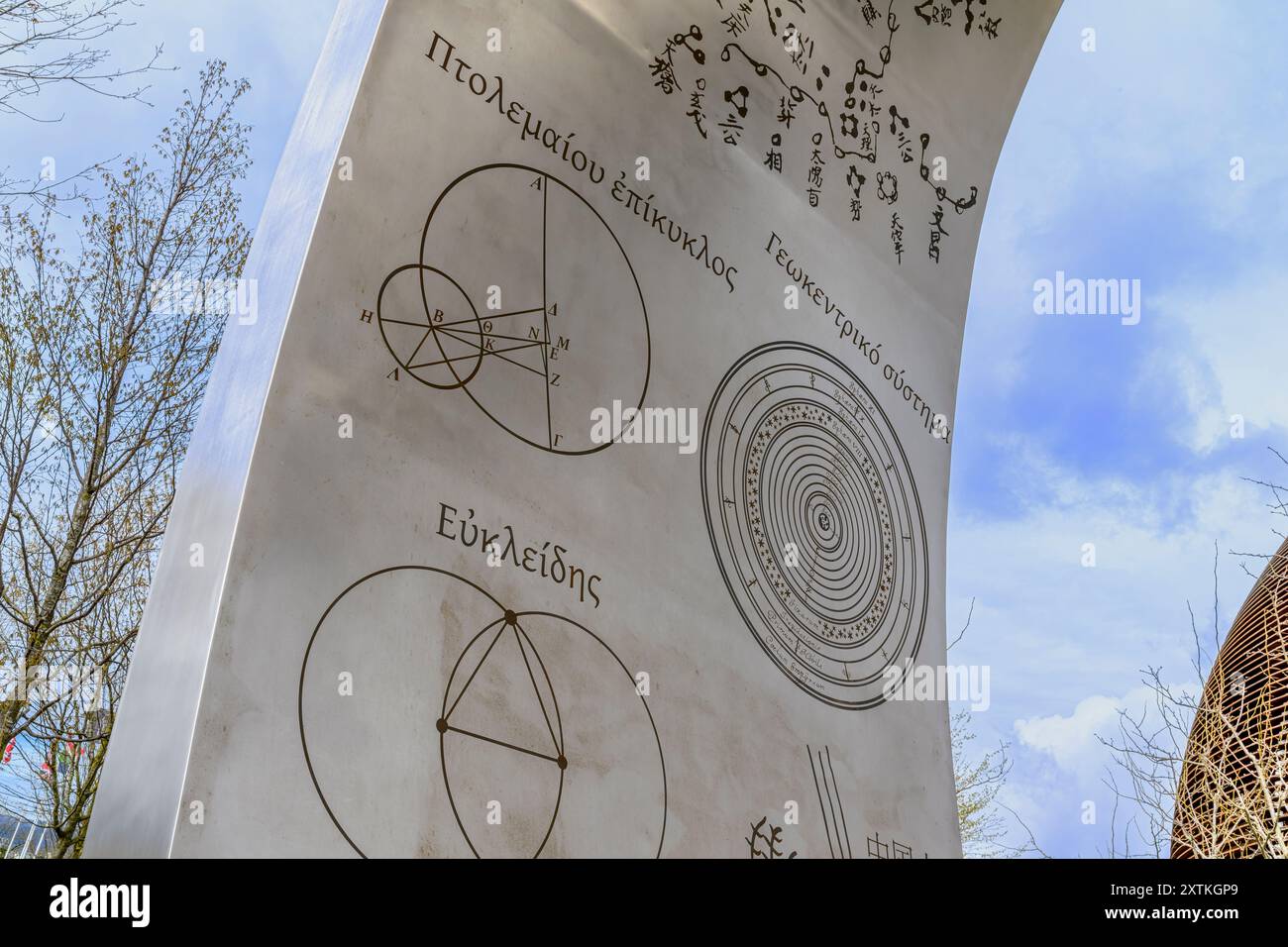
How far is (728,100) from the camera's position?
2.22 m

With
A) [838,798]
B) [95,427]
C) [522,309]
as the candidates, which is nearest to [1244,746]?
[838,798]

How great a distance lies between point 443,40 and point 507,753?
3.46ft

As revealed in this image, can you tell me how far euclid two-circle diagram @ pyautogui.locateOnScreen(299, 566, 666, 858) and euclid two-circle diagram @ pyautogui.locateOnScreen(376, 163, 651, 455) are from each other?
313 mm

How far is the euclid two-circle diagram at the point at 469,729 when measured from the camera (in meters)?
1.31

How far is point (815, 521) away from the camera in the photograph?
2.35 meters

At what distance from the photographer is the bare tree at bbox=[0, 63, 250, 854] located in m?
3.74

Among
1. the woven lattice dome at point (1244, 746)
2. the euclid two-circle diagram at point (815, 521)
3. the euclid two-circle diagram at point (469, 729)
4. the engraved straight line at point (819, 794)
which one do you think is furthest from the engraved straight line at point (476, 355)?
the woven lattice dome at point (1244, 746)

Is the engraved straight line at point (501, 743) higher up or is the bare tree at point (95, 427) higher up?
the bare tree at point (95, 427)

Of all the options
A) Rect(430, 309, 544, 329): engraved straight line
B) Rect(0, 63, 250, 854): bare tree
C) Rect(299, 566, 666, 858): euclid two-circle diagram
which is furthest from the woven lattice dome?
Rect(0, 63, 250, 854): bare tree

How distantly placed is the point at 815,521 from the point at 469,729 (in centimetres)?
112

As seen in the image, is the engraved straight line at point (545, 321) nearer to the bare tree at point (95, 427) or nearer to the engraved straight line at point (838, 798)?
the engraved straight line at point (838, 798)

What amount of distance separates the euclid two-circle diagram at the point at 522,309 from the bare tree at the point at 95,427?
2.53 meters
